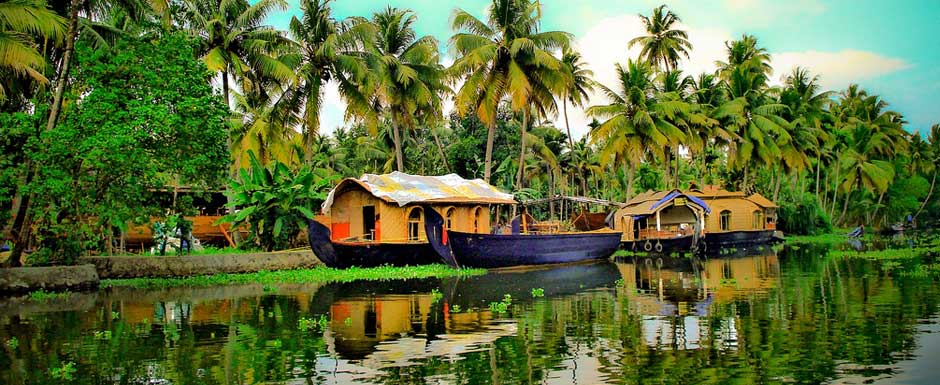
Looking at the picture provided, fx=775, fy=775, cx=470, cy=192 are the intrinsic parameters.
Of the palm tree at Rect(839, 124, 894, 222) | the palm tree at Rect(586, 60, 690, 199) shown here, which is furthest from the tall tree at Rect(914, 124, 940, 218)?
the palm tree at Rect(586, 60, 690, 199)

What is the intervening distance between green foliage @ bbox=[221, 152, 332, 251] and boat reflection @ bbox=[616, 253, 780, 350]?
393 inches

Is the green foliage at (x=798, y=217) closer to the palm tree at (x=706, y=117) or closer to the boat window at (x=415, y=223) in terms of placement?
the palm tree at (x=706, y=117)

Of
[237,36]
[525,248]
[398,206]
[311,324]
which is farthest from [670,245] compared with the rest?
[311,324]

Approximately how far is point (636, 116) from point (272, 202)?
739 inches

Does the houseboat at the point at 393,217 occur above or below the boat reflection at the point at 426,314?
above

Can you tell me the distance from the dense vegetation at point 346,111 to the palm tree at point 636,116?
104 millimetres

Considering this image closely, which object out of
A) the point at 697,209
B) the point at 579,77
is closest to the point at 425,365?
the point at 697,209

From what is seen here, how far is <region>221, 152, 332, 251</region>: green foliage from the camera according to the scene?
76.9 feet

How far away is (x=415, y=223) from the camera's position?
24.6 m

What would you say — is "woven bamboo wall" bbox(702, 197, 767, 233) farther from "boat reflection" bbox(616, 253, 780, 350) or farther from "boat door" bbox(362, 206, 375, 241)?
"boat door" bbox(362, 206, 375, 241)

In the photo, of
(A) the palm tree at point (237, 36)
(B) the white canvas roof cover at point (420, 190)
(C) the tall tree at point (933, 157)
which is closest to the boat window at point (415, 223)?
(B) the white canvas roof cover at point (420, 190)

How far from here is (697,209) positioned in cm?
3234

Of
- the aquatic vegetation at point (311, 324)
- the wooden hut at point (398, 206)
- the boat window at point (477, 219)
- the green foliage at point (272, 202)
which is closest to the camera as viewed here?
the aquatic vegetation at point (311, 324)

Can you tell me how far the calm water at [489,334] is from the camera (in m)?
7.88
